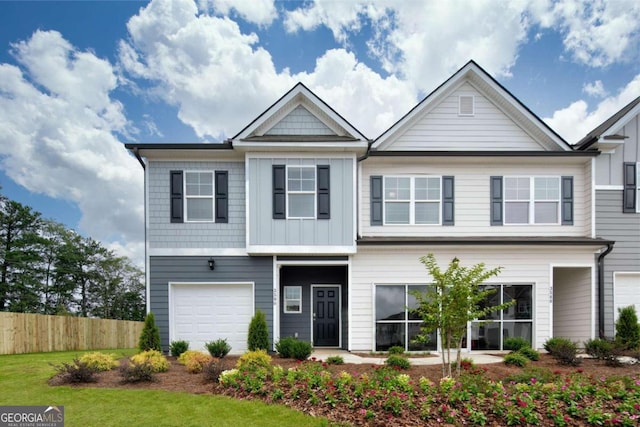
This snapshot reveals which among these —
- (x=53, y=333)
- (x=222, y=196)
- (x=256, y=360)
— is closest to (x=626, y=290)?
(x=256, y=360)

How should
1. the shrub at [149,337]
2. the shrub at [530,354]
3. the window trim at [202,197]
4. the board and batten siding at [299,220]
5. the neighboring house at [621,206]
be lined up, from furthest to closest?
the neighboring house at [621,206]
the window trim at [202,197]
the board and batten siding at [299,220]
the shrub at [149,337]
the shrub at [530,354]

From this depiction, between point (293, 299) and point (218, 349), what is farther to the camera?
point (293, 299)

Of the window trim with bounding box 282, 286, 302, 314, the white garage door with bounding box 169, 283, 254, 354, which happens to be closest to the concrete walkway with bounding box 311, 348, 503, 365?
the window trim with bounding box 282, 286, 302, 314

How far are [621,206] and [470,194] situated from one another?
4.94 metres

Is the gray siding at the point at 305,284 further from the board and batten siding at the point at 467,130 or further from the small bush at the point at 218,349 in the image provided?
the board and batten siding at the point at 467,130

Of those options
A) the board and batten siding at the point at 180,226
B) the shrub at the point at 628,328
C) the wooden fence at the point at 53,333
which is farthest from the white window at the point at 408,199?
the wooden fence at the point at 53,333

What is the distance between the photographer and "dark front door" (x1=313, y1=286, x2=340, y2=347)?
46.7 ft

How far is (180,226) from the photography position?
41.7 ft

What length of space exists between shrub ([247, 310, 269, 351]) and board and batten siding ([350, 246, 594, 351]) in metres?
2.71

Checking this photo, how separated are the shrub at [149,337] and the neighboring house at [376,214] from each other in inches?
28.5

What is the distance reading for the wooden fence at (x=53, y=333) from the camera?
13.9 meters

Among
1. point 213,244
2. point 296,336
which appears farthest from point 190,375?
point 296,336

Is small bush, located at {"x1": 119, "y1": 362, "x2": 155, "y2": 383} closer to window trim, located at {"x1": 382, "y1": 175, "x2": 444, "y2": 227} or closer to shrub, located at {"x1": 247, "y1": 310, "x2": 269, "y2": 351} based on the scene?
shrub, located at {"x1": 247, "y1": 310, "x2": 269, "y2": 351}

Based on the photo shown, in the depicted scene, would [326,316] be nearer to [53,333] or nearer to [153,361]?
[153,361]
